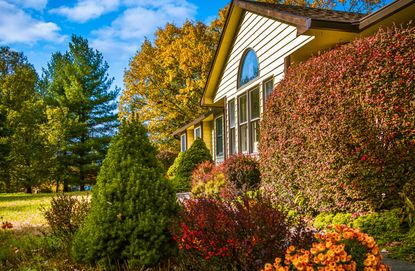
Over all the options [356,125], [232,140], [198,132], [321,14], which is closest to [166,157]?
[198,132]

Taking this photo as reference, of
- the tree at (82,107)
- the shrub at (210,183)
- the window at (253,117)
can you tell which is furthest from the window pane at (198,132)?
the tree at (82,107)

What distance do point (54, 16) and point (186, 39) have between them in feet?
29.3

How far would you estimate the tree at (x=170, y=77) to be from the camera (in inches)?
934

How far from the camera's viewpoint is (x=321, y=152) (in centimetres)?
610

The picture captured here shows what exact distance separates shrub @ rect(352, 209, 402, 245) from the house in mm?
3427

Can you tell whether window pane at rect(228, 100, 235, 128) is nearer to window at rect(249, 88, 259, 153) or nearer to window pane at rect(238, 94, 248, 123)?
window pane at rect(238, 94, 248, 123)

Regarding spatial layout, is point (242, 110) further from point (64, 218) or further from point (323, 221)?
point (64, 218)

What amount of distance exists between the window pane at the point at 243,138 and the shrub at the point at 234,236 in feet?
28.6

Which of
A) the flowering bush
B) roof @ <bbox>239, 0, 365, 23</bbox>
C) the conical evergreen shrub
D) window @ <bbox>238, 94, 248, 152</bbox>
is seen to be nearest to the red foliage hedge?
roof @ <bbox>239, 0, 365, 23</bbox>

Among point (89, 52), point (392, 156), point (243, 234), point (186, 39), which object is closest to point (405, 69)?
point (392, 156)

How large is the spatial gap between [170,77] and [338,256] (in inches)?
889

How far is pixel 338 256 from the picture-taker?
2473 mm

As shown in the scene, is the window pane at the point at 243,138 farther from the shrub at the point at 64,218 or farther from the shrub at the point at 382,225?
the shrub at the point at 64,218

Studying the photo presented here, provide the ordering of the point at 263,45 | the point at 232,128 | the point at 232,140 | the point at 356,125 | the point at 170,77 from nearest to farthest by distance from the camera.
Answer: the point at 356,125 → the point at 263,45 → the point at 232,128 → the point at 232,140 → the point at 170,77
